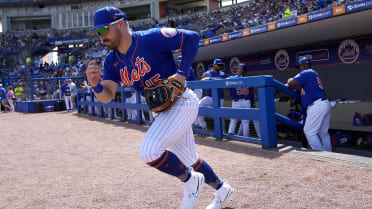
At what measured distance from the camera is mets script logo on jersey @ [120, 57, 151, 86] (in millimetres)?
2383

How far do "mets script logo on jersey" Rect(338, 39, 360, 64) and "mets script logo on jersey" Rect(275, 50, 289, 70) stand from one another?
1.52 m

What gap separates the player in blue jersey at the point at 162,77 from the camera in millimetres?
2258

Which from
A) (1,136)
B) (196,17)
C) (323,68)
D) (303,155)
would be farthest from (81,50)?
(303,155)

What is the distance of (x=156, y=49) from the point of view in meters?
2.36

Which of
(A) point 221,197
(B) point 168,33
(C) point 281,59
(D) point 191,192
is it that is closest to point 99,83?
(B) point 168,33

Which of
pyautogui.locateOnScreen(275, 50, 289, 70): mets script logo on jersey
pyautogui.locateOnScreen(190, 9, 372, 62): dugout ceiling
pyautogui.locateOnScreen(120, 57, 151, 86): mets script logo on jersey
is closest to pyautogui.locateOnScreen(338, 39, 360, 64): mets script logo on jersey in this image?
pyautogui.locateOnScreen(190, 9, 372, 62): dugout ceiling

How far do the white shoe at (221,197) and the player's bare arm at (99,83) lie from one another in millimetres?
1236

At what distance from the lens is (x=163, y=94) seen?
2.31 meters

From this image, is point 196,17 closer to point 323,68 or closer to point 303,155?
point 323,68

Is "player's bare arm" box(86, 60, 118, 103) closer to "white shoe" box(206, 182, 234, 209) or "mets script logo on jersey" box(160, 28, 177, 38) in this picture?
"mets script logo on jersey" box(160, 28, 177, 38)

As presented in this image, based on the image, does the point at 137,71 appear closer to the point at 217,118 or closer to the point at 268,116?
the point at 268,116

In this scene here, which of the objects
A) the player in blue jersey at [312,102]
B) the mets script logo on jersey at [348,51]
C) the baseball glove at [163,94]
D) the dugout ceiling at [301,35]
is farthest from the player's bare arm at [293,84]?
the baseball glove at [163,94]

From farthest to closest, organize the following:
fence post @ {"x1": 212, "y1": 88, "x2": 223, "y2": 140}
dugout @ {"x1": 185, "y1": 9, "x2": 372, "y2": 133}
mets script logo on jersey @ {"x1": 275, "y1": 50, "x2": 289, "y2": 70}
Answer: mets script logo on jersey @ {"x1": 275, "y1": 50, "x2": 289, "y2": 70} < dugout @ {"x1": 185, "y1": 9, "x2": 372, "y2": 133} < fence post @ {"x1": 212, "y1": 88, "x2": 223, "y2": 140}

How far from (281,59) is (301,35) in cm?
162
